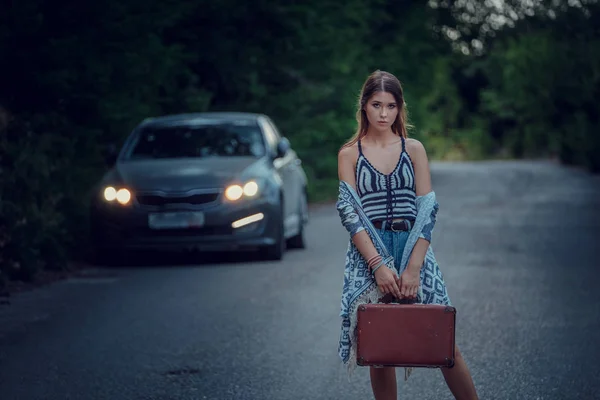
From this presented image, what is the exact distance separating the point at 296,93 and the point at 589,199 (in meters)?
6.28

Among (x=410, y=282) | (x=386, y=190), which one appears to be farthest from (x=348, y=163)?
(x=410, y=282)

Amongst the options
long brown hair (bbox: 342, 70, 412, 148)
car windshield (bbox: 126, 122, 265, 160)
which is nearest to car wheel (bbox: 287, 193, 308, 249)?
car windshield (bbox: 126, 122, 265, 160)

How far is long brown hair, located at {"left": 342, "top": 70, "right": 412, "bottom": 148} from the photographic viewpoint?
525 cm

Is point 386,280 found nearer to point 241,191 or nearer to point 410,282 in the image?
point 410,282

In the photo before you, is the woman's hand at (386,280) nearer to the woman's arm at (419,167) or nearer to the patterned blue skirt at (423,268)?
the patterned blue skirt at (423,268)

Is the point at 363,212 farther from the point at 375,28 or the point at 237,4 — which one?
the point at 375,28

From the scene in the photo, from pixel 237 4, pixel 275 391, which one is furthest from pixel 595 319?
pixel 237 4

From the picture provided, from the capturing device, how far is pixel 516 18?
41.8m

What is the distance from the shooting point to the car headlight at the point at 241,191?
1338cm

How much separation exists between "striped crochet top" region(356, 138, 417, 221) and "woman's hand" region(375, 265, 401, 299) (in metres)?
0.27

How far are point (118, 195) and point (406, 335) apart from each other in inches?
346

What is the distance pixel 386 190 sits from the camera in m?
5.19

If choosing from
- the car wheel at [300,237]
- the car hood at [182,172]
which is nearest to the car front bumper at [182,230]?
the car hood at [182,172]

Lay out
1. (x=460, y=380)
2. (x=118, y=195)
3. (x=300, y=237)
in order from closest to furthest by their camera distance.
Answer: (x=460, y=380) < (x=118, y=195) < (x=300, y=237)
